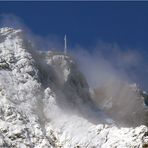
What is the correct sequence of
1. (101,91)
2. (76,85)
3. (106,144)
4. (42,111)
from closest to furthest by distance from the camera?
(106,144), (42,111), (76,85), (101,91)

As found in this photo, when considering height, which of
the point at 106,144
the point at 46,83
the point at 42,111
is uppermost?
the point at 46,83

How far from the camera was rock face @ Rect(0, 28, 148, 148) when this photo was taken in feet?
195

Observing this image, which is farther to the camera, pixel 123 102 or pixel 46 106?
pixel 123 102

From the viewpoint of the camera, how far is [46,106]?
69.1 meters

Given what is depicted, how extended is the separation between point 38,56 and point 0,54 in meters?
8.61

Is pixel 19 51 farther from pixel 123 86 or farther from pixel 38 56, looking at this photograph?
pixel 123 86

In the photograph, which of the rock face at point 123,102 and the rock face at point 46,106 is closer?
the rock face at point 46,106

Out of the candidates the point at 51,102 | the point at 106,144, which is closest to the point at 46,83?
the point at 51,102

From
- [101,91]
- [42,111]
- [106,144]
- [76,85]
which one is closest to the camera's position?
[106,144]

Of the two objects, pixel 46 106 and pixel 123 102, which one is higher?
pixel 123 102

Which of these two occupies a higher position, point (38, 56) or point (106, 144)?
point (38, 56)

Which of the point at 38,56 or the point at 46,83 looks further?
the point at 38,56

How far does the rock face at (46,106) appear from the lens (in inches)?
2340

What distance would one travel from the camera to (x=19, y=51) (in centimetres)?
7644
